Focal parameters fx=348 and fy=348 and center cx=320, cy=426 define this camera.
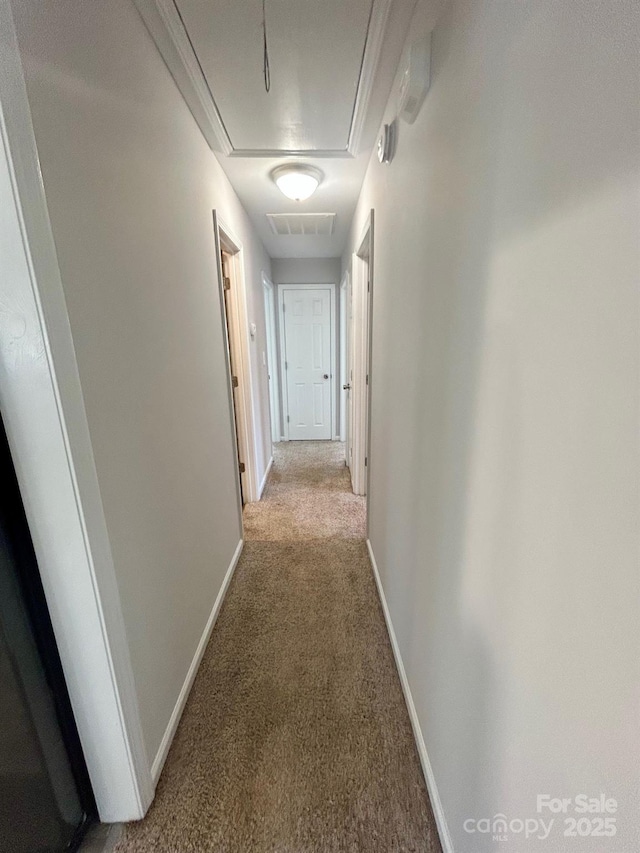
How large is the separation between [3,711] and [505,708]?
1.09 metres

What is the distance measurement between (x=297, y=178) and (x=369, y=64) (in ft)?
2.86

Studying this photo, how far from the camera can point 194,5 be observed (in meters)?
1.07

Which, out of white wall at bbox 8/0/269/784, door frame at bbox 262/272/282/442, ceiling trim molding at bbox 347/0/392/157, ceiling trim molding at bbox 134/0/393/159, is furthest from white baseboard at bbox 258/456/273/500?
ceiling trim molding at bbox 347/0/392/157

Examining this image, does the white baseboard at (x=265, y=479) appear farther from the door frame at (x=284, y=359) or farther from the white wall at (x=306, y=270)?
the white wall at (x=306, y=270)

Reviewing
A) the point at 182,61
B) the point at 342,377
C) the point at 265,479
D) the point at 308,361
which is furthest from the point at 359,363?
the point at 182,61

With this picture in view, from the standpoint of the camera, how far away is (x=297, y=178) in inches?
83.3

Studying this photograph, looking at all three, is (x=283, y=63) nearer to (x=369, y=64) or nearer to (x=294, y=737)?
(x=369, y=64)

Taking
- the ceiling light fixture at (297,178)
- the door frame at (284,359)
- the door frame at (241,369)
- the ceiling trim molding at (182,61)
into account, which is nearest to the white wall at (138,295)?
the ceiling trim molding at (182,61)

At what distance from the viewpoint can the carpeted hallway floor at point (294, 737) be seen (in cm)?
102

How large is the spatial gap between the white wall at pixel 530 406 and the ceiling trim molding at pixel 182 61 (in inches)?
31.0

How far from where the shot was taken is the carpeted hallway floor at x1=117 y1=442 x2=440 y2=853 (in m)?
1.02

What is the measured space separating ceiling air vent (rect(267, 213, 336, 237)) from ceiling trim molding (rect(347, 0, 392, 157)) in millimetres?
1098

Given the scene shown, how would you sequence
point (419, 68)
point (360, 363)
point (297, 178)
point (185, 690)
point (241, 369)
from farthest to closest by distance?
1. point (360, 363)
2. point (241, 369)
3. point (297, 178)
4. point (185, 690)
5. point (419, 68)

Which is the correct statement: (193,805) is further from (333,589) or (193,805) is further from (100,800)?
(333,589)
